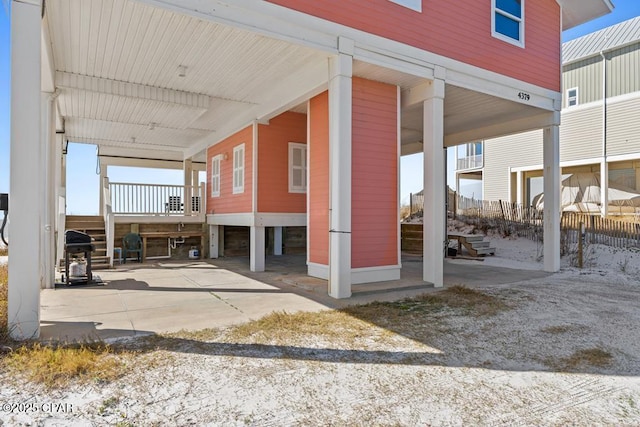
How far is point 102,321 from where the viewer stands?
4.39 metres

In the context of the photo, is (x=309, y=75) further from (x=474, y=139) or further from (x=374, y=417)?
(x=474, y=139)

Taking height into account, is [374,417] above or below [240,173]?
below

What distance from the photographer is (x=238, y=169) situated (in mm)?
9516

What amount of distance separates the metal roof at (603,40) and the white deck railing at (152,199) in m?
17.3

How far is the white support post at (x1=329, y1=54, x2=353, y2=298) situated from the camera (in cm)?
561

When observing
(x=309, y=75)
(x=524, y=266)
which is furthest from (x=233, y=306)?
(x=524, y=266)

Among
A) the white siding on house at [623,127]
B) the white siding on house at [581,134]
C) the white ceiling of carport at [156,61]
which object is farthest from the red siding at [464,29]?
the white siding on house at [581,134]

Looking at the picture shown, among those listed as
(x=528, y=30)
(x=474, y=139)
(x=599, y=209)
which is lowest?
(x=599, y=209)

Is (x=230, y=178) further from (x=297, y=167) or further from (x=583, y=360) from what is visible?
(x=583, y=360)

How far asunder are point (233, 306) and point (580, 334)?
4.04m

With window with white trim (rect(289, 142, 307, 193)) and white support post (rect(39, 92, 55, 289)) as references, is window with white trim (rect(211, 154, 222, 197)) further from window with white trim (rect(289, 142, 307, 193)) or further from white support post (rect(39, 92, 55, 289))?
white support post (rect(39, 92, 55, 289))

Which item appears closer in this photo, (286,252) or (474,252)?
(474,252)

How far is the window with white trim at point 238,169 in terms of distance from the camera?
927 cm

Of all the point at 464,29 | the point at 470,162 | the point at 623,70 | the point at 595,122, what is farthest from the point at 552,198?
the point at 470,162
